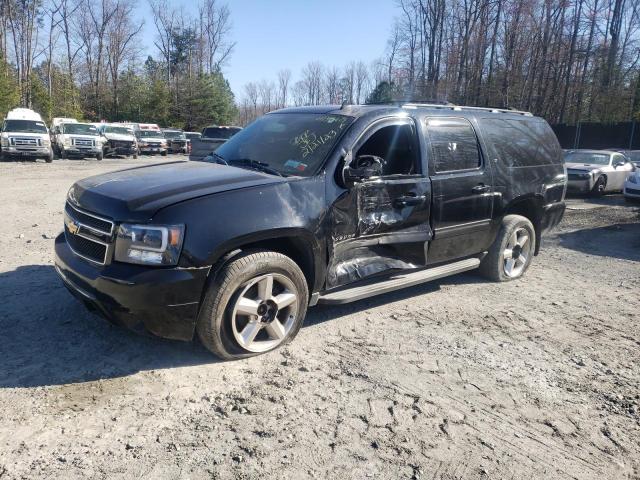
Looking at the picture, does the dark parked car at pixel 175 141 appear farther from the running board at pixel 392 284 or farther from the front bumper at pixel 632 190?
the running board at pixel 392 284

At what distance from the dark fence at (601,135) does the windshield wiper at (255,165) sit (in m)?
32.8

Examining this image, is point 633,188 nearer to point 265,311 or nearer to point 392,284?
point 392,284

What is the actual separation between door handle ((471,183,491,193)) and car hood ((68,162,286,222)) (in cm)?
234

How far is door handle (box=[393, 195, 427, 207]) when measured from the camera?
14.5ft

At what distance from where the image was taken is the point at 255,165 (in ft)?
13.9

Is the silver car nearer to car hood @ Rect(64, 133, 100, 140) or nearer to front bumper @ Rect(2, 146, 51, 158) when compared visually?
front bumper @ Rect(2, 146, 51, 158)

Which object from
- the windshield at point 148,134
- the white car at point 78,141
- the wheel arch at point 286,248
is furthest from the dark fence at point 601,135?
the wheel arch at point 286,248

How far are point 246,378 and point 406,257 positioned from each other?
6.38 feet

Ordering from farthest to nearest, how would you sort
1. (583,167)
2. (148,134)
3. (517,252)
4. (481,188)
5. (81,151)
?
(148,134), (81,151), (583,167), (517,252), (481,188)

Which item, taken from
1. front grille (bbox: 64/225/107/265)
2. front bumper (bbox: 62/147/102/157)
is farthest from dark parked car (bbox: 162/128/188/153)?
front grille (bbox: 64/225/107/265)

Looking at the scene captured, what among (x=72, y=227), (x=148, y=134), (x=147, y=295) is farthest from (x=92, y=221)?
(x=148, y=134)

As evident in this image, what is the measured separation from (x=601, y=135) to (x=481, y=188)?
3295cm

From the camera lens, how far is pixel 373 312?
4.77 m

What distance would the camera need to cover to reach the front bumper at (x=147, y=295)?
10.3 ft
